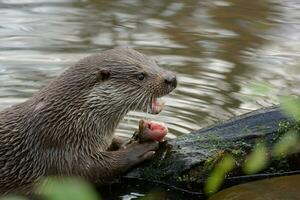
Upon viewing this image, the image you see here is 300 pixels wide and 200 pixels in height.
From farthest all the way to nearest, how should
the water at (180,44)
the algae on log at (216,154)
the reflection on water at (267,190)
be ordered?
the water at (180,44) → the reflection on water at (267,190) → the algae on log at (216,154)

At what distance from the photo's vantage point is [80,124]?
14.8ft

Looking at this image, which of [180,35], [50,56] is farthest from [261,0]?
[50,56]

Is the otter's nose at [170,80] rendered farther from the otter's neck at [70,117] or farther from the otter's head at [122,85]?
the otter's neck at [70,117]

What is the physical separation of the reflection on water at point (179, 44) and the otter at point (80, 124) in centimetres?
113

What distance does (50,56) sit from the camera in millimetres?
7504

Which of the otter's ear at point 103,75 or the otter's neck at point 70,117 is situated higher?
the otter's ear at point 103,75

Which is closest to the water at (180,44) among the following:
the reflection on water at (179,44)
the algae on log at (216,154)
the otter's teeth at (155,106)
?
the reflection on water at (179,44)

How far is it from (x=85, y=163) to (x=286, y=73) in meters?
3.39

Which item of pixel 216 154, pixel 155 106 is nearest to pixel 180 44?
pixel 155 106

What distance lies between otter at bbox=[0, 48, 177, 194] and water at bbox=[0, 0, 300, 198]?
101 centimetres

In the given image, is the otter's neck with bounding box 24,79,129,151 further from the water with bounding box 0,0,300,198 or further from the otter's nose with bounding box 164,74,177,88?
the water with bounding box 0,0,300,198

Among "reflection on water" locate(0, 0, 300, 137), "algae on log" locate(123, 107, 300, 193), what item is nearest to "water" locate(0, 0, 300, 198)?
"reflection on water" locate(0, 0, 300, 137)

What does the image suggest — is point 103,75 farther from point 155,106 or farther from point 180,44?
point 180,44

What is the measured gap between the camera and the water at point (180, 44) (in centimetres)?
642
